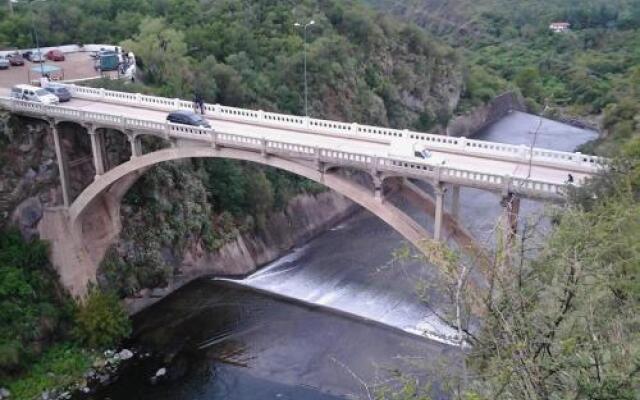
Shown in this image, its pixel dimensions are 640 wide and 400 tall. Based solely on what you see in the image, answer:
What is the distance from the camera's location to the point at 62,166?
29.9 m

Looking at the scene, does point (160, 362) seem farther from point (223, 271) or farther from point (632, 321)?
point (632, 321)

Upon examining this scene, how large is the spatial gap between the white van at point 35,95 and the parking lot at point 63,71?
5.17m

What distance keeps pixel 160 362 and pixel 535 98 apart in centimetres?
6254

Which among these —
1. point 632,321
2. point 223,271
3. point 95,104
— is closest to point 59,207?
point 95,104

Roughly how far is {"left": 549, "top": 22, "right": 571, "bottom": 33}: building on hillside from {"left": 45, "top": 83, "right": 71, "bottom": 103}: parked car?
74.6m

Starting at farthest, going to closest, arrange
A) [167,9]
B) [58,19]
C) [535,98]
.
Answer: [535,98], [167,9], [58,19]

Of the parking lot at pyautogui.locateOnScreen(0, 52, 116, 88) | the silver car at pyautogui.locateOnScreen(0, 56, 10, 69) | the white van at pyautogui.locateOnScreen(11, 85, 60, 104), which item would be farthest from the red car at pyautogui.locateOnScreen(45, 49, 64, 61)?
the white van at pyautogui.locateOnScreen(11, 85, 60, 104)

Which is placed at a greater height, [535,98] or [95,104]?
[95,104]

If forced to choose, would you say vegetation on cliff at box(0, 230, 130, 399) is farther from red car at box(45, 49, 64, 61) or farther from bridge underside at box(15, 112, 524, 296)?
red car at box(45, 49, 64, 61)

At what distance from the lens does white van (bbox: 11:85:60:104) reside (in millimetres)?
30531

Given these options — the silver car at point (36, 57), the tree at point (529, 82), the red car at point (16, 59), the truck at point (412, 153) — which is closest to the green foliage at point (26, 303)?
the red car at point (16, 59)

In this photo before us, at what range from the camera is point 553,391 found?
26.5 ft

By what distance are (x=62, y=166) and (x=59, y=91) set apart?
435cm

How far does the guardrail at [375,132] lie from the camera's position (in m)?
22.2
